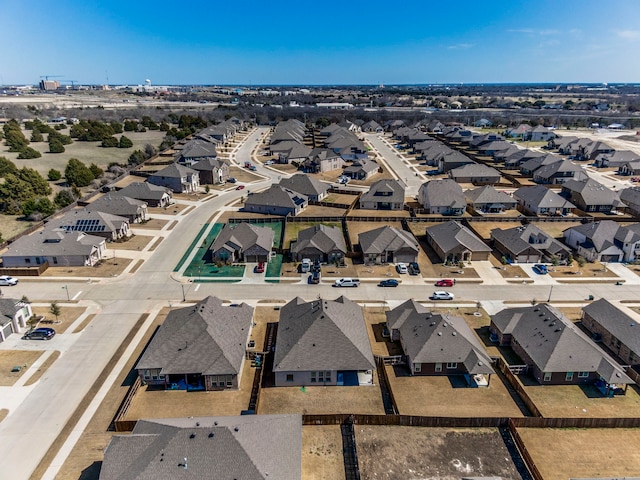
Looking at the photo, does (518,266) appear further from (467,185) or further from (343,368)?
(467,185)

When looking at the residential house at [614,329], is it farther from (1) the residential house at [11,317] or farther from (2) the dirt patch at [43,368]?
(1) the residential house at [11,317]

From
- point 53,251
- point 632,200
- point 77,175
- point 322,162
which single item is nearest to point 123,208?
point 53,251

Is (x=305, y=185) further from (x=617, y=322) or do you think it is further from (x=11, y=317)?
(x=617, y=322)

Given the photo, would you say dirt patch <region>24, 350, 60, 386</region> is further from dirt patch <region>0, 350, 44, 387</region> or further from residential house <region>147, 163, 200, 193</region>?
residential house <region>147, 163, 200, 193</region>

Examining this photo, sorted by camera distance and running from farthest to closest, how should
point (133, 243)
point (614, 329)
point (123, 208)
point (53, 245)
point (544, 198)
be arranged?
1. point (544, 198)
2. point (123, 208)
3. point (133, 243)
4. point (53, 245)
5. point (614, 329)

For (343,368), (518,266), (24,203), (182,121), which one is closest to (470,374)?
(343,368)

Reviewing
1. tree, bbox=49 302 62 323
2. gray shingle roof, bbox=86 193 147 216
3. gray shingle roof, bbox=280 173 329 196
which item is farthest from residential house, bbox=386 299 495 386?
gray shingle roof, bbox=86 193 147 216

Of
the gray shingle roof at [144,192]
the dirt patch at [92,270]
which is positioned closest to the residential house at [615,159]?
the gray shingle roof at [144,192]
